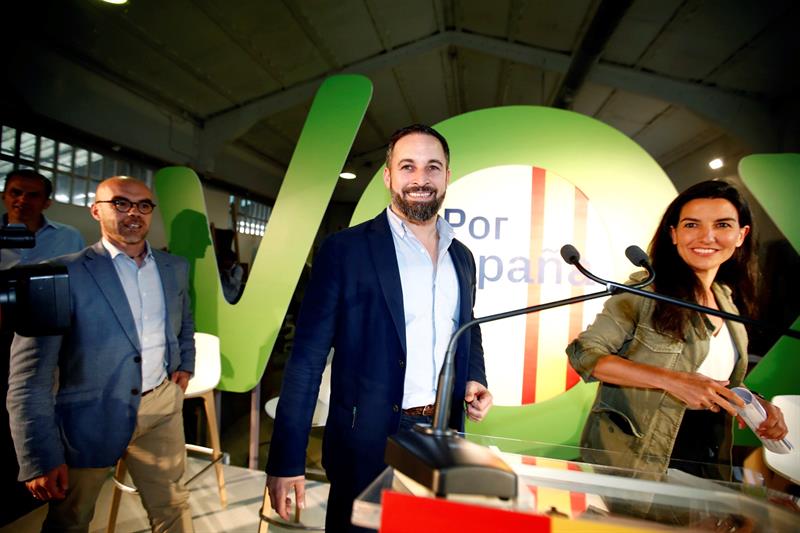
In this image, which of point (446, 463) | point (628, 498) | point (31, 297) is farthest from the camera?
point (31, 297)

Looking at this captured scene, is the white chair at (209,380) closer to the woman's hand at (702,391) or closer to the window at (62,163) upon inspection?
the window at (62,163)

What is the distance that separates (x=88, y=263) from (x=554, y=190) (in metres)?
2.51

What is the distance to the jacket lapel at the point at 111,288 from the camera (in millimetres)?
1883

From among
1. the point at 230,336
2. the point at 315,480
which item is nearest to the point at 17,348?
the point at 230,336

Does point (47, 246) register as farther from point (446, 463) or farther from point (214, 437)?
point (446, 463)

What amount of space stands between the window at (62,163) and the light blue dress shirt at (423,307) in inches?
144

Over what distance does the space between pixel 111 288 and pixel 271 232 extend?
1.19 meters

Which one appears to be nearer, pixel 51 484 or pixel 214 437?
pixel 51 484

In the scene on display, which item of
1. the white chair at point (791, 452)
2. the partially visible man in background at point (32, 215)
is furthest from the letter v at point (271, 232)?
the white chair at point (791, 452)

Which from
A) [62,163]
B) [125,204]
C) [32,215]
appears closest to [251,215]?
[62,163]

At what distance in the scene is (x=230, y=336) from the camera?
3.06m

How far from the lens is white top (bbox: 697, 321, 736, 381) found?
171cm

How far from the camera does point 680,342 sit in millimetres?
1674

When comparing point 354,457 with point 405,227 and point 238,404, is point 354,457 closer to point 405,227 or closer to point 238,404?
point 405,227
